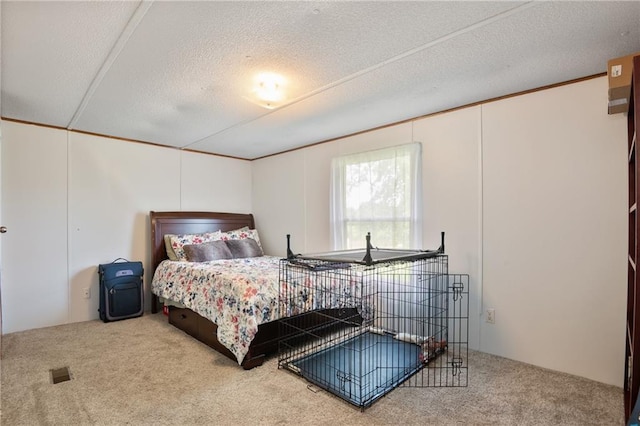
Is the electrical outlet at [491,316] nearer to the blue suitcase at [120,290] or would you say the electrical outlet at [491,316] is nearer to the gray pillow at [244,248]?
the gray pillow at [244,248]

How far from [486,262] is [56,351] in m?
3.90

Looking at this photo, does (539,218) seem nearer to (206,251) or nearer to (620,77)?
(620,77)

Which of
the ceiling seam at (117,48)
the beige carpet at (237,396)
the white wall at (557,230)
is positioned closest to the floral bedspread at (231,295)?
the beige carpet at (237,396)

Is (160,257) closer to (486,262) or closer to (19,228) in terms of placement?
(19,228)

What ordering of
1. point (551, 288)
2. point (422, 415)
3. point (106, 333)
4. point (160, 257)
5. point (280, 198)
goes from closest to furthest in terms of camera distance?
point (422, 415), point (551, 288), point (106, 333), point (160, 257), point (280, 198)

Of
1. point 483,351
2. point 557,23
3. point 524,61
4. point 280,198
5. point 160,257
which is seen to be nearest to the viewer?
point 557,23

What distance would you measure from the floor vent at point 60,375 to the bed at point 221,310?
1017 mm

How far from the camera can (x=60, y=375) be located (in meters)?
2.44

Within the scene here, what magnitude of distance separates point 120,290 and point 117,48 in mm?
2836

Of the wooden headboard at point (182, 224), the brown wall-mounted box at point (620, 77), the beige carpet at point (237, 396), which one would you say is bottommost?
the beige carpet at point (237, 396)

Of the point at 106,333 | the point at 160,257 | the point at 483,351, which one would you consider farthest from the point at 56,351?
the point at 483,351

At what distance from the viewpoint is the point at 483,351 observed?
9.39 ft

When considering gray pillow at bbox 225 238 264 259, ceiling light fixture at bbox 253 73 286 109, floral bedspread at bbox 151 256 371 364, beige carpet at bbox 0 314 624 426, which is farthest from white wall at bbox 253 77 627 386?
gray pillow at bbox 225 238 264 259

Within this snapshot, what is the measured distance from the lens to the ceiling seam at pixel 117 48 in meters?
1.64
